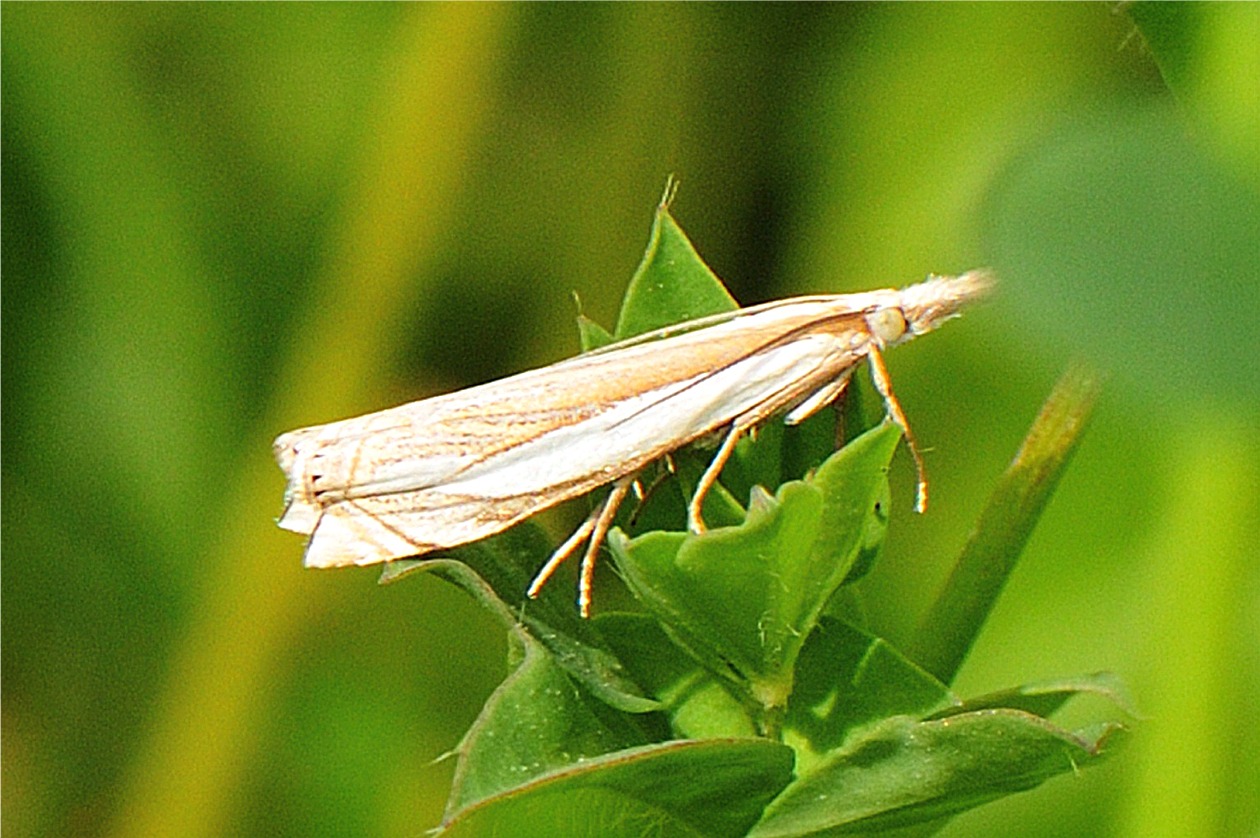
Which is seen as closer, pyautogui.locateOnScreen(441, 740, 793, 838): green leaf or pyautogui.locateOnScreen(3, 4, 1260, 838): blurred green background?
pyautogui.locateOnScreen(441, 740, 793, 838): green leaf

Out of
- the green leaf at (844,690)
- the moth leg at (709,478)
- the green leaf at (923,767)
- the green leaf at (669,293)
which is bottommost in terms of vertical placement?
the green leaf at (923,767)

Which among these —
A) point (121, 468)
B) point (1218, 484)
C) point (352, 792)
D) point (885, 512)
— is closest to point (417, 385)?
point (121, 468)

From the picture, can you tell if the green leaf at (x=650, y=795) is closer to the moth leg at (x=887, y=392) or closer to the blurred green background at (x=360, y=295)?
the moth leg at (x=887, y=392)

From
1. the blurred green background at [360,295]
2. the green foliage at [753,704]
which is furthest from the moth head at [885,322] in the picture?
the blurred green background at [360,295]

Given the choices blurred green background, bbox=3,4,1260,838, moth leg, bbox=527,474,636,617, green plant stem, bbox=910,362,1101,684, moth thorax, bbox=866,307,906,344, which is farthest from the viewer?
blurred green background, bbox=3,4,1260,838

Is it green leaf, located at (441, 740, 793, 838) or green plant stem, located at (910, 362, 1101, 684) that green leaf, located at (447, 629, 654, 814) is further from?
green plant stem, located at (910, 362, 1101, 684)

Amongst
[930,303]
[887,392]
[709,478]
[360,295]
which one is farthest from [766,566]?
[360,295]

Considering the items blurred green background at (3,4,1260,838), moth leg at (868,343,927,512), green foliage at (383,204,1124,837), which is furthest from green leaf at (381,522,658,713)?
blurred green background at (3,4,1260,838)

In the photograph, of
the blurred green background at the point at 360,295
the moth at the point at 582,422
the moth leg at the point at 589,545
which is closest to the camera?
the moth leg at the point at 589,545

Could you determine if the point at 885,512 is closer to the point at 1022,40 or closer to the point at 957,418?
the point at 957,418
